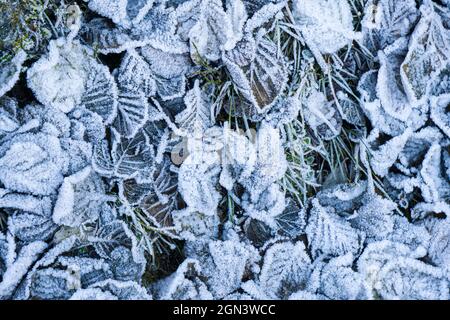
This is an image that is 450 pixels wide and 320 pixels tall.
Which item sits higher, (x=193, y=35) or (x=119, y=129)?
(x=193, y=35)

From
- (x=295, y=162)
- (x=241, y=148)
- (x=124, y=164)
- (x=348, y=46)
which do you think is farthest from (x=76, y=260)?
(x=348, y=46)

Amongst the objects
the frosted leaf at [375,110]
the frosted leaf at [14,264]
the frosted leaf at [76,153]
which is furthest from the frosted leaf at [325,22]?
the frosted leaf at [14,264]

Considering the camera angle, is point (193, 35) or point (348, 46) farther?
point (348, 46)

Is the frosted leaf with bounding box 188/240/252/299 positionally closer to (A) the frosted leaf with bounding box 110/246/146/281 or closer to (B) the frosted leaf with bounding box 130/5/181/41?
(A) the frosted leaf with bounding box 110/246/146/281

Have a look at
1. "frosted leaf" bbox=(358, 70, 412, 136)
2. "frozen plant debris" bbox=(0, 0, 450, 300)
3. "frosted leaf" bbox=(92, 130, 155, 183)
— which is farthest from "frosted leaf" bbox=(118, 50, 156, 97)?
"frosted leaf" bbox=(358, 70, 412, 136)

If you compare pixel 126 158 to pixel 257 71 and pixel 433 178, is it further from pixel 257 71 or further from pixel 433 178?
pixel 433 178
